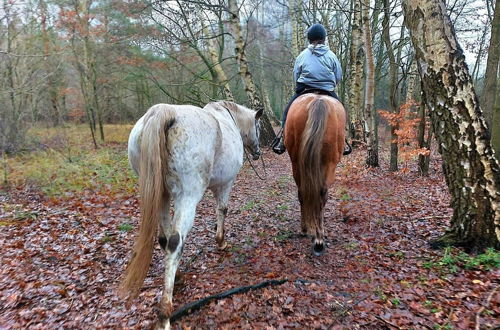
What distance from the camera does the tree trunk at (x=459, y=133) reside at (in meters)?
3.22

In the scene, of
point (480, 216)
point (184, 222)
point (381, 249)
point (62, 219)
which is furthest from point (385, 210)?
point (62, 219)

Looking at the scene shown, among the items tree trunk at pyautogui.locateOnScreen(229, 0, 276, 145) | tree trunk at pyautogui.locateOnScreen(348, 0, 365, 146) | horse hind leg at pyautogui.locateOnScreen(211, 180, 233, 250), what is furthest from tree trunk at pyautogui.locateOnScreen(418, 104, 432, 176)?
horse hind leg at pyautogui.locateOnScreen(211, 180, 233, 250)

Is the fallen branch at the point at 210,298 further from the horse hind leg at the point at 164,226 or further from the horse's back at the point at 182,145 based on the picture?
the horse's back at the point at 182,145

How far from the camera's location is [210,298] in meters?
2.89

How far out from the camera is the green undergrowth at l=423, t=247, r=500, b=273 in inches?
117

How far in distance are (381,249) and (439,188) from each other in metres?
3.82

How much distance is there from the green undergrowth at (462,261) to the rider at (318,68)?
2473 mm

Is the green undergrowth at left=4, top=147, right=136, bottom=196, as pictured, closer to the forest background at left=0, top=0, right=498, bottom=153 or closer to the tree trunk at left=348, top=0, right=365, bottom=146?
the forest background at left=0, top=0, right=498, bottom=153

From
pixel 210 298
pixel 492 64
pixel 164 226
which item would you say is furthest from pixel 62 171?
pixel 492 64

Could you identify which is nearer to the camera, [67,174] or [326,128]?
[326,128]

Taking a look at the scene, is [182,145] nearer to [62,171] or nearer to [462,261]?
[462,261]

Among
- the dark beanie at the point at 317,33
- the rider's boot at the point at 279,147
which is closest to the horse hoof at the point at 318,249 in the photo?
the rider's boot at the point at 279,147

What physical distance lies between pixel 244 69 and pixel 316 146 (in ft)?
29.0

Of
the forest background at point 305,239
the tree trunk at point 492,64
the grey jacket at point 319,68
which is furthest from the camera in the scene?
the tree trunk at point 492,64
